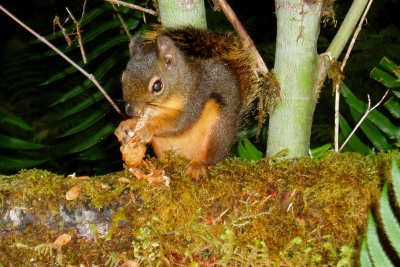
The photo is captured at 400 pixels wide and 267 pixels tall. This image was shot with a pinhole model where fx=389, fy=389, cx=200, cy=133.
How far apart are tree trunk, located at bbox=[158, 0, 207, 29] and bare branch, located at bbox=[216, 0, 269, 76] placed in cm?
14

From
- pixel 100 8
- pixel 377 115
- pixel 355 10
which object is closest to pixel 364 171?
pixel 355 10

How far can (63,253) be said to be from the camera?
Answer: 1.49 m

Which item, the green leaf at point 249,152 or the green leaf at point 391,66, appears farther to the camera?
the green leaf at point 249,152

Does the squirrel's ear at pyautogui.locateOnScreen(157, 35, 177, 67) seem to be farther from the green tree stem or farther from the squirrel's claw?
the green tree stem

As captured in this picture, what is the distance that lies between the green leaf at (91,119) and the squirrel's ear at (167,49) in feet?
3.37

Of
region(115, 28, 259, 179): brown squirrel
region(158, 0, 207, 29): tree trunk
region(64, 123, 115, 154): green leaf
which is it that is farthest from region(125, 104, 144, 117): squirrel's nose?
region(64, 123, 115, 154): green leaf

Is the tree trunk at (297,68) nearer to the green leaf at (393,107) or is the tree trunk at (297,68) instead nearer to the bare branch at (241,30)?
the bare branch at (241,30)

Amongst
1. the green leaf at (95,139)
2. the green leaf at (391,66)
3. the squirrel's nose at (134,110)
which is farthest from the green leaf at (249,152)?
the green leaf at (95,139)

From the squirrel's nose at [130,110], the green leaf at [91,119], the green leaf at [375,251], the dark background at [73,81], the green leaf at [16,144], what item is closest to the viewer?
the green leaf at [375,251]

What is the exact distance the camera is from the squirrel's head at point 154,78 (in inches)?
78.7

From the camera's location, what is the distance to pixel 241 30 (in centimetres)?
196

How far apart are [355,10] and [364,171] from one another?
82cm

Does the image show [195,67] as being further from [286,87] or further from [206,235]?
[206,235]

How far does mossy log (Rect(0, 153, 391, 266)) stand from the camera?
147 centimetres
